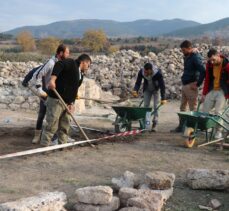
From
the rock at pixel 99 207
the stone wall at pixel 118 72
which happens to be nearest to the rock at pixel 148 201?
the rock at pixel 99 207

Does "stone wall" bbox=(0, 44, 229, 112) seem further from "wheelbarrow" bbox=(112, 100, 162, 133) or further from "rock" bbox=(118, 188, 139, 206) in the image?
"rock" bbox=(118, 188, 139, 206)

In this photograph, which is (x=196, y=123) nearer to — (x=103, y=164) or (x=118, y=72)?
(x=103, y=164)

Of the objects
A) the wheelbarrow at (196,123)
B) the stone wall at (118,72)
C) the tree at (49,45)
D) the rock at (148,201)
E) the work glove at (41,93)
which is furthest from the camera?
the tree at (49,45)

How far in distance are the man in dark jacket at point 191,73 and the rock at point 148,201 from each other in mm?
4398

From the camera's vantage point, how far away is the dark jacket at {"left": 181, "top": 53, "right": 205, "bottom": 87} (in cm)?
932

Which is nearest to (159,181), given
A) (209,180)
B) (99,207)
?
(209,180)

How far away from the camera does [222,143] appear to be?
8.19 m

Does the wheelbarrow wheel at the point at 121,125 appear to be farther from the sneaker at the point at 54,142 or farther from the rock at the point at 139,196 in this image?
the rock at the point at 139,196

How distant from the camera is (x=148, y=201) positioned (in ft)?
16.0

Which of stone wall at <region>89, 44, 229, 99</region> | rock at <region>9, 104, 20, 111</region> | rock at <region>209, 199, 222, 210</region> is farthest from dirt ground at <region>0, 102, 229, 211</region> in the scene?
stone wall at <region>89, 44, 229, 99</region>

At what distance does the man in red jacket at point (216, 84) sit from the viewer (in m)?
8.64

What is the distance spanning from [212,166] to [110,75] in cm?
1250

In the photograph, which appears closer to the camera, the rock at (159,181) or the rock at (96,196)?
the rock at (96,196)

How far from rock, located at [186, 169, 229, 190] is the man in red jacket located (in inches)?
123
